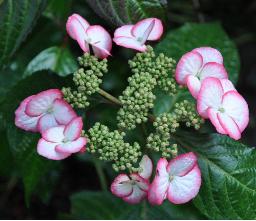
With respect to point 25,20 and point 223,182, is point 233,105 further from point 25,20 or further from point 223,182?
point 25,20

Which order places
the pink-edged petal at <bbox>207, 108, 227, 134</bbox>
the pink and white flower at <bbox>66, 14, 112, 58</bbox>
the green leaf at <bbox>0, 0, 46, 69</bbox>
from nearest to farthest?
the pink-edged petal at <bbox>207, 108, 227, 134</bbox>
the pink and white flower at <bbox>66, 14, 112, 58</bbox>
the green leaf at <bbox>0, 0, 46, 69</bbox>

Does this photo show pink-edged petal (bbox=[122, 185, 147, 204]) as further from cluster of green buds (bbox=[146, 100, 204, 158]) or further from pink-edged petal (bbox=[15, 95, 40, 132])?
pink-edged petal (bbox=[15, 95, 40, 132])

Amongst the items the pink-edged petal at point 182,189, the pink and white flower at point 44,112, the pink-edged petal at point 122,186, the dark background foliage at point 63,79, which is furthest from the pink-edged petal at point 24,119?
the pink-edged petal at point 182,189

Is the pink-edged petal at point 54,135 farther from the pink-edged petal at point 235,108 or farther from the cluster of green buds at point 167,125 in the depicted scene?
the pink-edged petal at point 235,108

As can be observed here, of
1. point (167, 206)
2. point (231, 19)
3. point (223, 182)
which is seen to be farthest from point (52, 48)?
point (231, 19)

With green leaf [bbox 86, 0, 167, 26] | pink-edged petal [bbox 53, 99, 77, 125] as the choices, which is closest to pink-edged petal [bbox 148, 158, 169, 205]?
pink-edged petal [bbox 53, 99, 77, 125]

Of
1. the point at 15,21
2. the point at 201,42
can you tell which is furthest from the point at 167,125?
the point at 201,42
